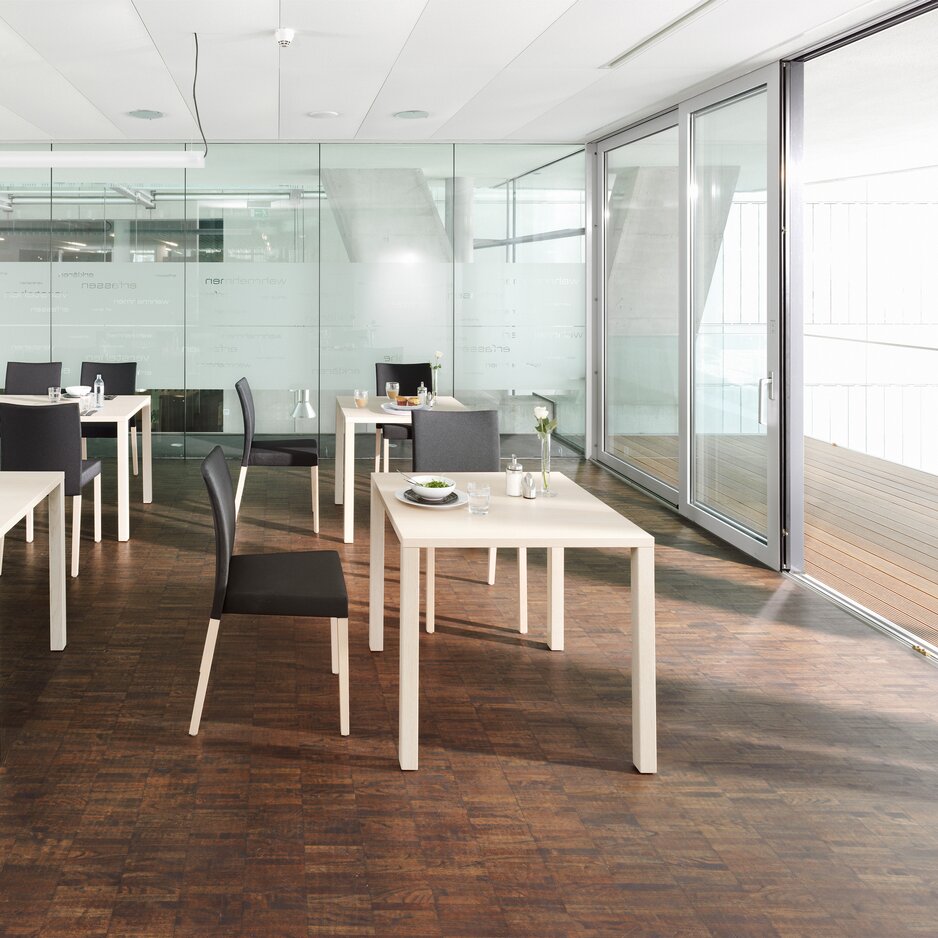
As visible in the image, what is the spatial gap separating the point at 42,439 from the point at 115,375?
9.14 feet

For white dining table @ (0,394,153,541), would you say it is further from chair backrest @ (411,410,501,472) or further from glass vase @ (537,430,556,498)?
glass vase @ (537,430,556,498)

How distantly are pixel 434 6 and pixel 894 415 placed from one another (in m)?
7.81

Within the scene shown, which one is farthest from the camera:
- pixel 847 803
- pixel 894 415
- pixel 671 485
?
pixel 894 415

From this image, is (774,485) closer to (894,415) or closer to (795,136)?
(795,136)

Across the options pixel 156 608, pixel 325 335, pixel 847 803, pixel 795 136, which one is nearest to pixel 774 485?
pixel 795 136

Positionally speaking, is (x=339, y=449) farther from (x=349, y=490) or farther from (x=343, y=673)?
(x=343, y=673)

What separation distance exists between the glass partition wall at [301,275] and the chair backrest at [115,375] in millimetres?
1349

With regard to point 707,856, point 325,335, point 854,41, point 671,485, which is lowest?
point 707,856

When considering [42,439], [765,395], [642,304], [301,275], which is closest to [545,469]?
[765,395]

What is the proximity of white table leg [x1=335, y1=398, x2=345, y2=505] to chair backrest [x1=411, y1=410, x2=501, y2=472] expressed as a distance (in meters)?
1.92

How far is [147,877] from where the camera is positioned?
2.53 meters

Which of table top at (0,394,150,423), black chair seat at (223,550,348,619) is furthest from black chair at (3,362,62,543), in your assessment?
black chair seat at (223,550,348,619)

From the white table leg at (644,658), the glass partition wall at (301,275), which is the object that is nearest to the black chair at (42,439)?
the white table leg at (644,658)

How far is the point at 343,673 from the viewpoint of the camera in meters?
3.36
